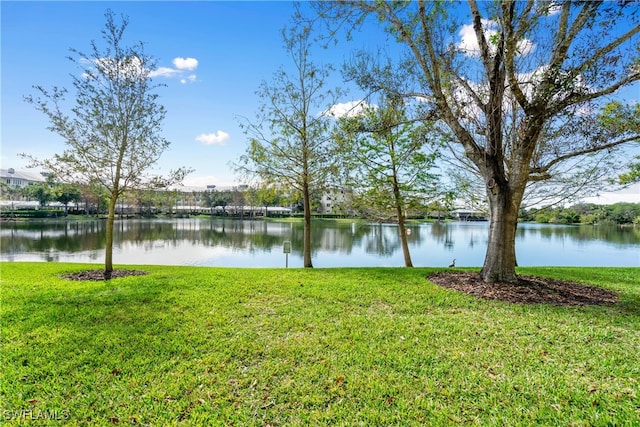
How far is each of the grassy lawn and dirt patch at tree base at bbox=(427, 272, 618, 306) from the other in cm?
38

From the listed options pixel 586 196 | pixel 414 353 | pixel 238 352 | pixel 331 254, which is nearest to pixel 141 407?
pixel 238 352

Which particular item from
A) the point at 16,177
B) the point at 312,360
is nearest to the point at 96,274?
the point at 312,360

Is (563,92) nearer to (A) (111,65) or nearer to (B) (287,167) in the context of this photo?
(B) (287,167)

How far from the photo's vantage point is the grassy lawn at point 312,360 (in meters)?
2.48

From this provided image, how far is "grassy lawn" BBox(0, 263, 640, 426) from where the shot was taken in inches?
97.7

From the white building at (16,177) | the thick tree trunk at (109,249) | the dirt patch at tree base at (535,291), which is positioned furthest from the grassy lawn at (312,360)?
the white building at (16,177)

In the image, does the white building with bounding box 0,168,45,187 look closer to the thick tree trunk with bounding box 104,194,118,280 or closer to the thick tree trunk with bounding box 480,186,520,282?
the thick tree trunk with bounding box 104,194,118,280

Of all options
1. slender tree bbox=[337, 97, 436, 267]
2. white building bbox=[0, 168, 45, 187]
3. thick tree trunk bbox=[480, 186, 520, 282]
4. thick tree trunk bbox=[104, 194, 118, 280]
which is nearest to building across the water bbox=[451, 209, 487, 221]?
slender tree bbox=[337, 97, 436, 267]

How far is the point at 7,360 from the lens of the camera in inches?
123

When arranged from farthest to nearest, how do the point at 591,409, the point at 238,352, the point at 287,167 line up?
1. the point at 287,167
2. the point at 238,352
3. the point at 591,409

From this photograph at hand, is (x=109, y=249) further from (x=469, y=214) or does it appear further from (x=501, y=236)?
(x=469, y=214)

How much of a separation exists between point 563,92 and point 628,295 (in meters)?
4.11

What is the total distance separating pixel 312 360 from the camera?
3.25 meters

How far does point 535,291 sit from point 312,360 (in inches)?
196
